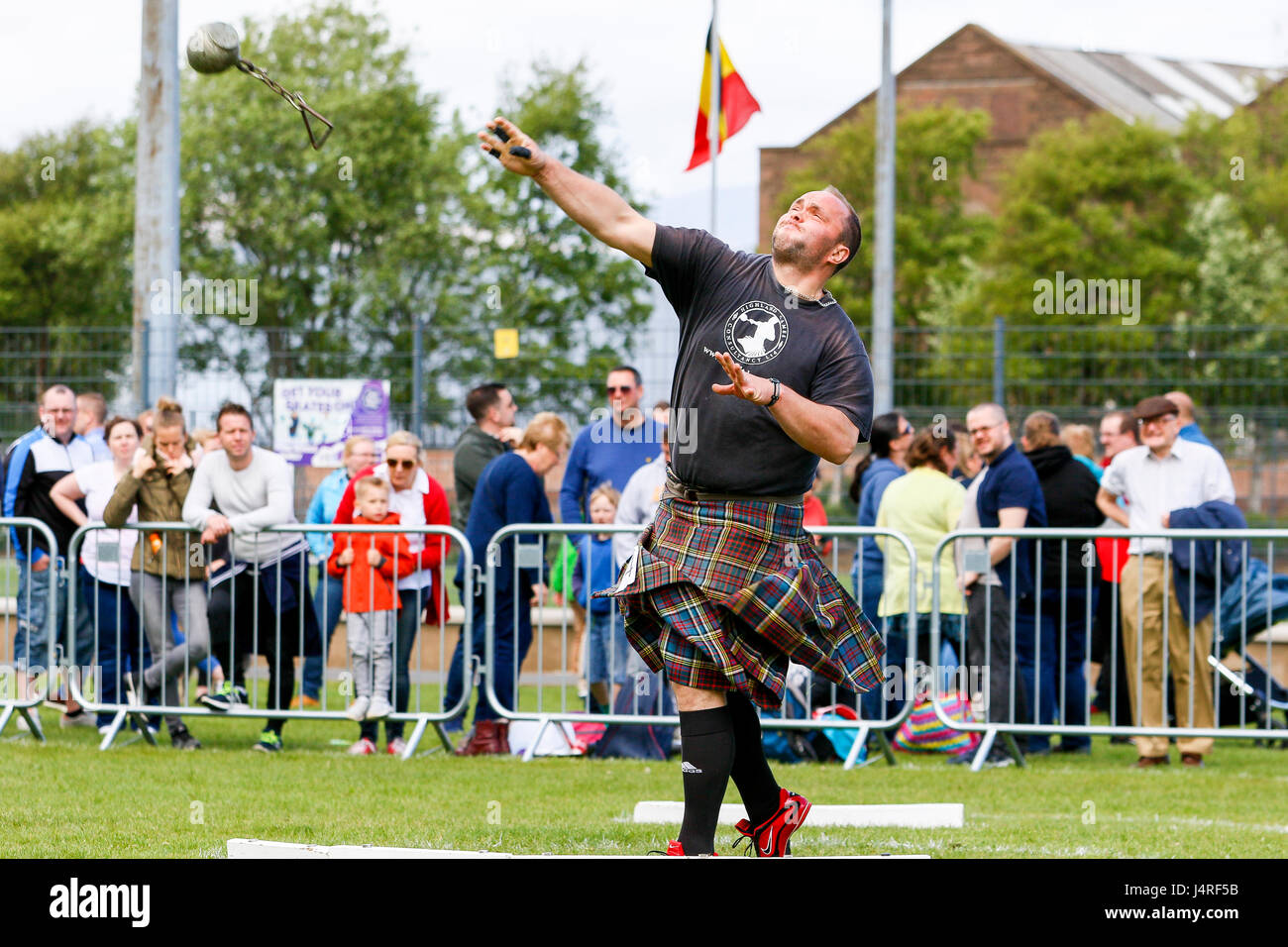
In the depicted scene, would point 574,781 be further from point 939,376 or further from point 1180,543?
point 939,376

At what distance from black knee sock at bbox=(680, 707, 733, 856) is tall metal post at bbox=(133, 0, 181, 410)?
8.52 m

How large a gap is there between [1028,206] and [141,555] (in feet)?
114

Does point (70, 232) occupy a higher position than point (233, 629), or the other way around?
point (70, 232)

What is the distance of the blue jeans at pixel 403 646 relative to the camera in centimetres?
840

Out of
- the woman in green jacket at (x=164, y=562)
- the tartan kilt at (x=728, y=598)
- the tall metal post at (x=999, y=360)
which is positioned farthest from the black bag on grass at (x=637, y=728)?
the tall metal post at (x=999, y=360)

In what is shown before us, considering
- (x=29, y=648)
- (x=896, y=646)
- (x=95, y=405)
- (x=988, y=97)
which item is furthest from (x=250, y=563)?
(x=988, y=97)

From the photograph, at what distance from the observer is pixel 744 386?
3912 millimetres

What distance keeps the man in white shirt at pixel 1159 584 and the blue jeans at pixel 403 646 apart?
12.2ft

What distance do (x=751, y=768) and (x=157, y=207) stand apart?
8.86m

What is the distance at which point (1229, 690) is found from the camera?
952 cm

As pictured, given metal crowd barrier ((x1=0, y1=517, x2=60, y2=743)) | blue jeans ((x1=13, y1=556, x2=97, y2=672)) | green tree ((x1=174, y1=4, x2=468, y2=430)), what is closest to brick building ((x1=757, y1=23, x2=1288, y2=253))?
green tree ((x1=174, y1=4, x2=468, y2=430))

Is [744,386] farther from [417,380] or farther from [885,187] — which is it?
[885,187]

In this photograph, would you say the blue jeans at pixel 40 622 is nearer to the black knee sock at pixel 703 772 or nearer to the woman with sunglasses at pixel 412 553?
the woman with sunglasses at pixel 412 553

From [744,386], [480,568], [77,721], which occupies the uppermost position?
[744,386]
